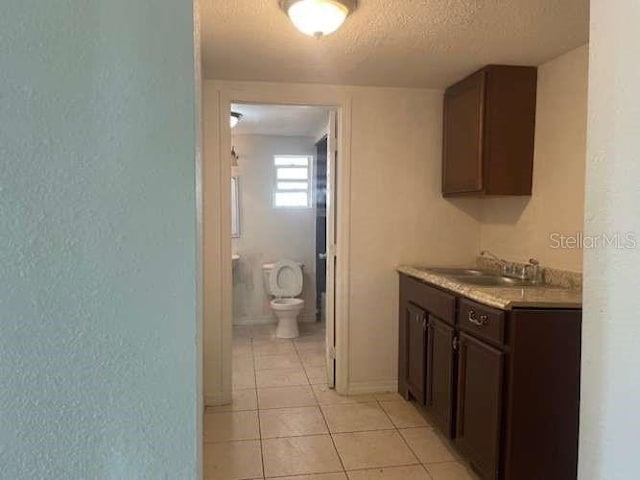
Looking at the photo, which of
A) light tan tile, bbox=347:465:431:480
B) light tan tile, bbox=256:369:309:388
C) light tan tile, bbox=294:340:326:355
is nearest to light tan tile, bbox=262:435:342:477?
light tan tile, bbox=347:465:431:480

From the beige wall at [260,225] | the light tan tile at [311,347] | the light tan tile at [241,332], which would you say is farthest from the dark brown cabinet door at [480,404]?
the beige wall at [260,225]

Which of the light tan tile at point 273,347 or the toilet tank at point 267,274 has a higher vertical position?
the toilet tank at point 267,274

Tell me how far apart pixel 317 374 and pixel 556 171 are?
2208 mm

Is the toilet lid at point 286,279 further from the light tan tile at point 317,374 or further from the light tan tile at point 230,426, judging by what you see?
the light tan tile at point 230,426

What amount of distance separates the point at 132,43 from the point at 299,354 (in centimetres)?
368

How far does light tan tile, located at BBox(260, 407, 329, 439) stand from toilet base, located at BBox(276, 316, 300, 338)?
1.69 metres

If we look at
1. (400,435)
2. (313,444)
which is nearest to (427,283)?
(400,435)

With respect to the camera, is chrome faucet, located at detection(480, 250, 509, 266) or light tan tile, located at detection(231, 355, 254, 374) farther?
light tan tile, located at detection(231, 355, 254, 374)

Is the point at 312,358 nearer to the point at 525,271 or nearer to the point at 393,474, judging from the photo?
the point at 393,474

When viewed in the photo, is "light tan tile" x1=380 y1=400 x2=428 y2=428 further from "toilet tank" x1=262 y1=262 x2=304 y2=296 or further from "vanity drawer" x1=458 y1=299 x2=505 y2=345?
"toilet tank" x1=262 y1=262 x2=304 y2=296

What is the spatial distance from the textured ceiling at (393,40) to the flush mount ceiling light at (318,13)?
0.07 metres

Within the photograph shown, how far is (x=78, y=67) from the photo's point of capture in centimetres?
59

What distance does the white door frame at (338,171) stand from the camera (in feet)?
9.53

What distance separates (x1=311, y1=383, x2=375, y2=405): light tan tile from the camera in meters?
3.04
